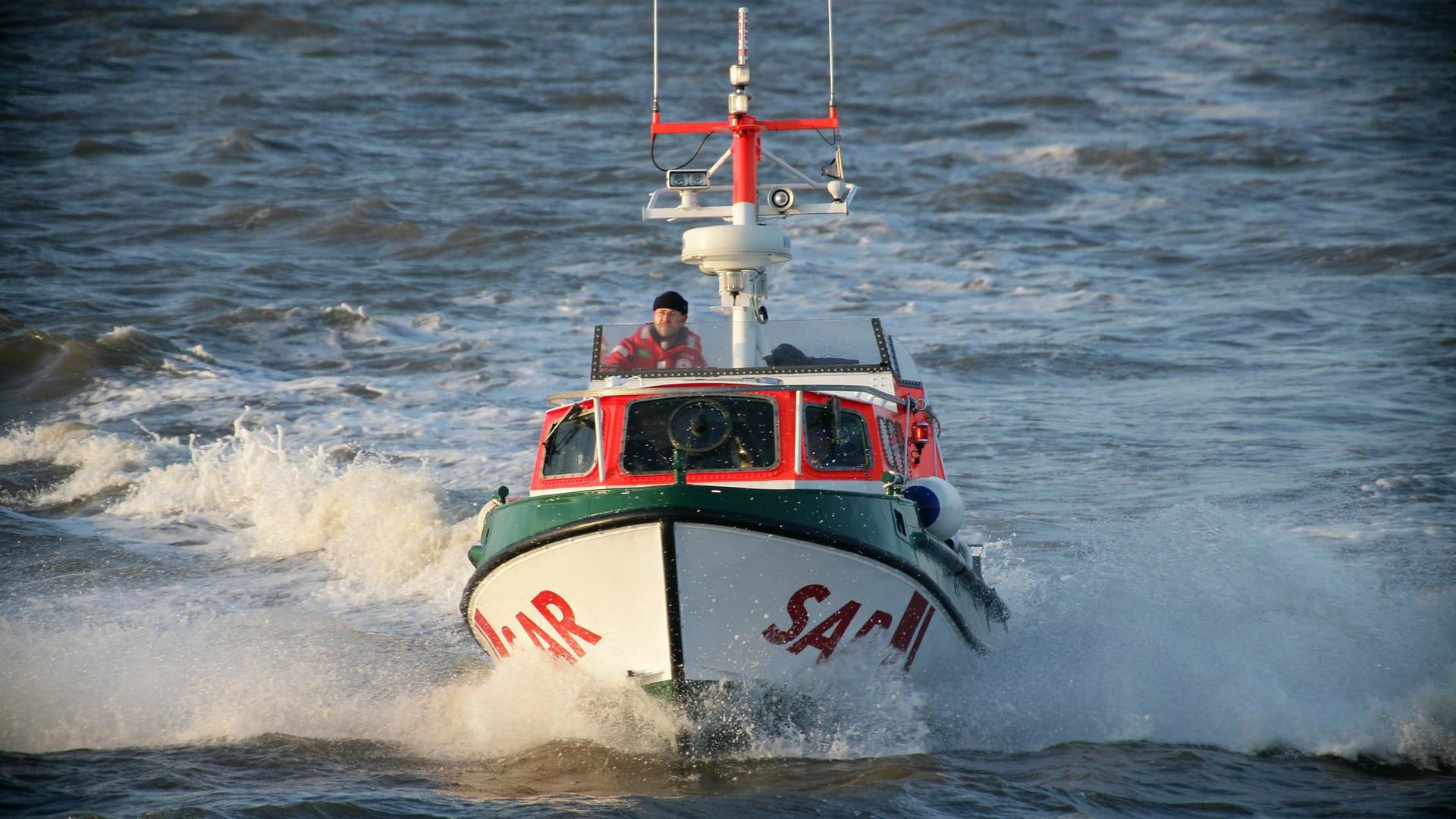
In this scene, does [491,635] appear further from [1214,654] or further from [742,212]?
[1214,654]

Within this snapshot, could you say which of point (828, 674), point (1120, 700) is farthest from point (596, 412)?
point (1120, 700)

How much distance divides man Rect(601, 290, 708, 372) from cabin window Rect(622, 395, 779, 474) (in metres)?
0.91

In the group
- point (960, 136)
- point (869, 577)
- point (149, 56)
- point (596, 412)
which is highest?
point (149, 56)

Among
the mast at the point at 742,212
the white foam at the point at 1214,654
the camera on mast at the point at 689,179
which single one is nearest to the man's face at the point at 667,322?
the mast at the point at 742,212

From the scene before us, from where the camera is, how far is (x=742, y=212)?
9391mm

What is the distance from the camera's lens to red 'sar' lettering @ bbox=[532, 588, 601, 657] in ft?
23.9

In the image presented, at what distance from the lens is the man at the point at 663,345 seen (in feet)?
28.5

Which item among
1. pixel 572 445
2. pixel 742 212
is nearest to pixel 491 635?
pixel 572 445

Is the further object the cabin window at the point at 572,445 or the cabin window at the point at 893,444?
the cabin window at the point at 893,444

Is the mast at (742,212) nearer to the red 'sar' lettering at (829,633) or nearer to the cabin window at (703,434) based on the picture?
the cabin window at (703,434)

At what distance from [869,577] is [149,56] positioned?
96.5ft

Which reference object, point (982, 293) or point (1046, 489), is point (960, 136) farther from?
point (1046, 489)

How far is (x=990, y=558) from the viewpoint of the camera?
11578 millimetres

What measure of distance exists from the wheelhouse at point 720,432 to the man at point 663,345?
23 cm
